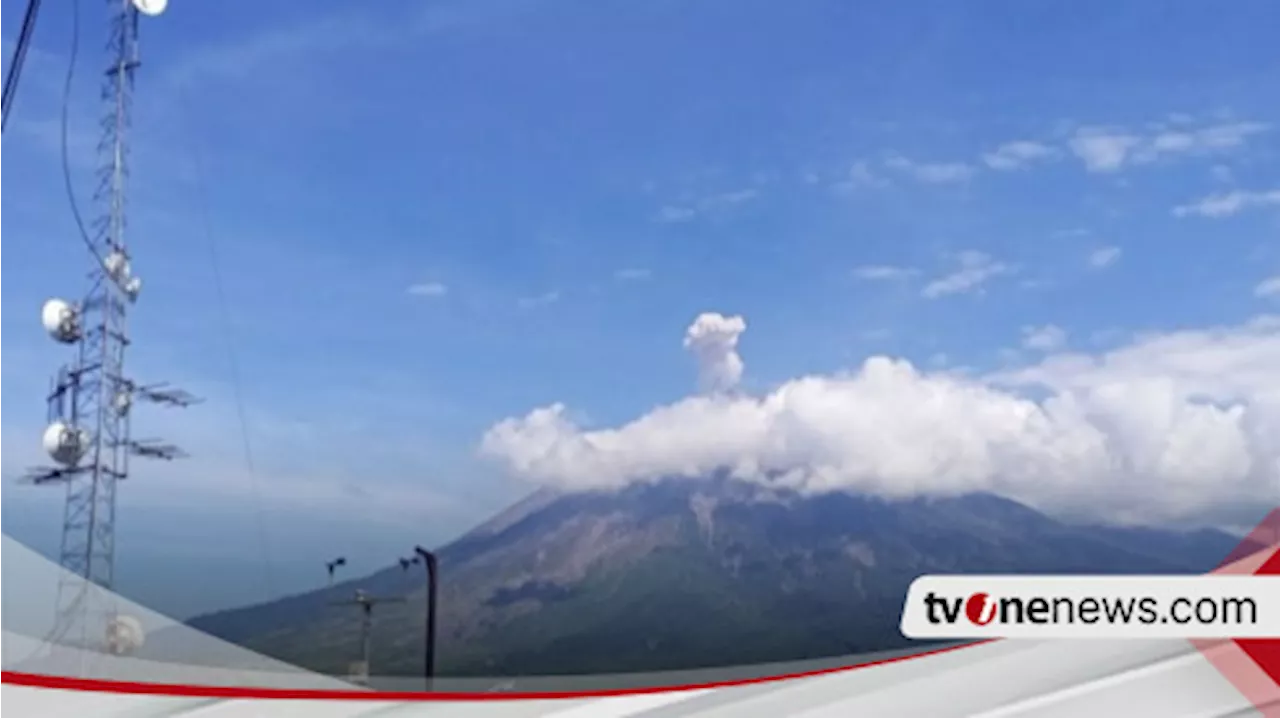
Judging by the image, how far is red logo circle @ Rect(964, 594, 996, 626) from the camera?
7.30 ft

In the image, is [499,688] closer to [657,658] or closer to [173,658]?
[657,658]

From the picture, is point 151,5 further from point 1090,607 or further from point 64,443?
point 1090,607

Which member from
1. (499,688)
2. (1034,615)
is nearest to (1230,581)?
(1034,615)

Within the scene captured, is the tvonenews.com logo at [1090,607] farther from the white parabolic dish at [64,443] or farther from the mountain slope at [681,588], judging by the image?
the white parabolic dish at [64,443]

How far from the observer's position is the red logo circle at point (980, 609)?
7.30 feet

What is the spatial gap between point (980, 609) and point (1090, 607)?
0.62 ft

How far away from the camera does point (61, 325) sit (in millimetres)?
4613

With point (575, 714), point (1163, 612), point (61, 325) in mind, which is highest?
point (61, 325)

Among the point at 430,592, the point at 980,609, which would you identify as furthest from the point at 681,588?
the point at 980,609

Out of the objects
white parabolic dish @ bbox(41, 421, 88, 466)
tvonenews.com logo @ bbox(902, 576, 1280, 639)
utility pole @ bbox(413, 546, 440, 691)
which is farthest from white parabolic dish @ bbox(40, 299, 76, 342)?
tvonenews.com logo @ bbox(902, 576, 1280, 639)

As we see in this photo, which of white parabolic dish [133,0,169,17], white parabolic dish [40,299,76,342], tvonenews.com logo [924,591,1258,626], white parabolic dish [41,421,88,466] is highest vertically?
white parabolic dish [133,0,169,17]

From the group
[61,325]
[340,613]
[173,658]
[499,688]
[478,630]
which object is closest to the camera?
[499,688]

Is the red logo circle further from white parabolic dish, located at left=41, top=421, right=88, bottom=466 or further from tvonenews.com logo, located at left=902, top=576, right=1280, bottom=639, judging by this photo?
white parabolic dish, located at left=41, top=421, right=88, bottom=466

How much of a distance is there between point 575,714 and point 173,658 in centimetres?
87
